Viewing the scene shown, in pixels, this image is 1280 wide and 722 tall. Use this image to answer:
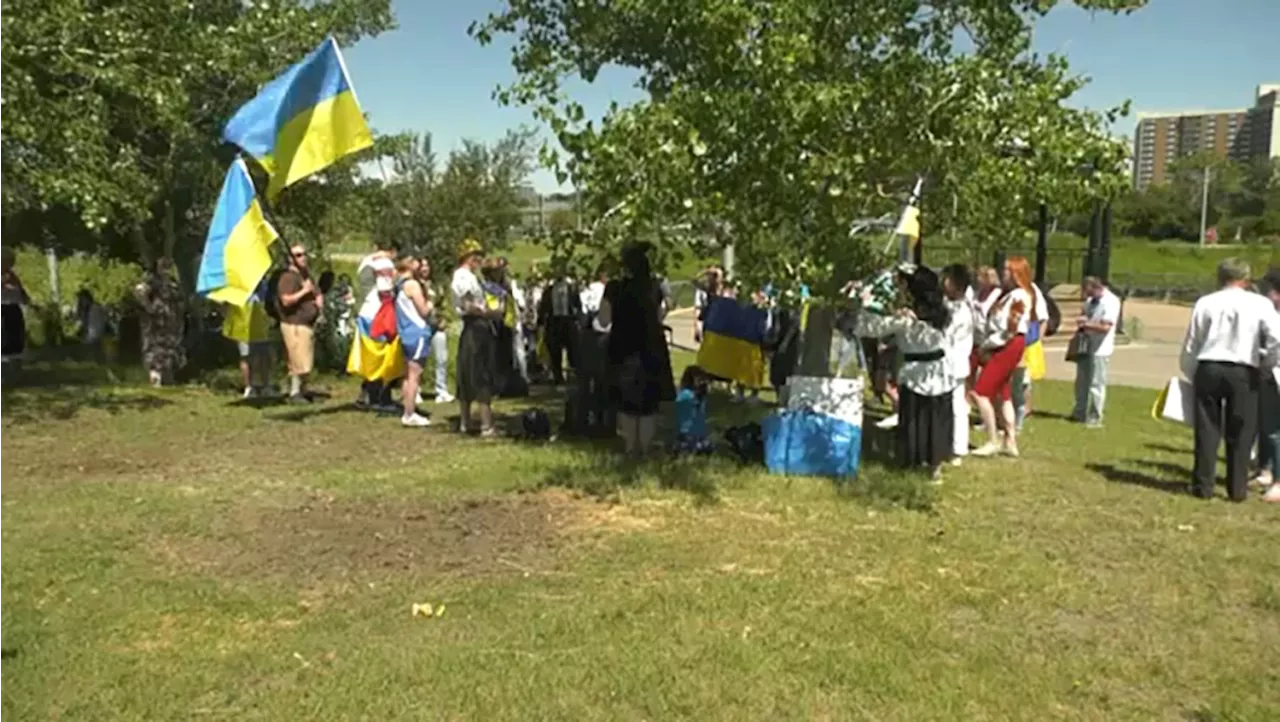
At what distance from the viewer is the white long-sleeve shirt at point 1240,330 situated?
27.0 ft

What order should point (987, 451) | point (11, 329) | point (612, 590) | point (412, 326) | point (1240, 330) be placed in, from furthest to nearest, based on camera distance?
point (11, 329), point (412, 326), point (987, 451), point (1240, 330), point (612, 590)

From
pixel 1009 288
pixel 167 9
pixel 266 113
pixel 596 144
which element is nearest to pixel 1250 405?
pixel 1009 288

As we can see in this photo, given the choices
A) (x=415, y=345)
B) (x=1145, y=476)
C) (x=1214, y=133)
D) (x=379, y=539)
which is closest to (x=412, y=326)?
(x=415, y=345)

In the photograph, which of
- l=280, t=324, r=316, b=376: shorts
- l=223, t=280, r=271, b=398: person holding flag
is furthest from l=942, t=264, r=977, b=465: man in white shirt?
l=223, t=280, r=271, b=398: person holding flag

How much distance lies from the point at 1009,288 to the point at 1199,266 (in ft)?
151

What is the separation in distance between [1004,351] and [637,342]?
10.2 ft

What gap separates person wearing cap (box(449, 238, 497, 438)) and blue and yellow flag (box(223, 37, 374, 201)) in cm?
133

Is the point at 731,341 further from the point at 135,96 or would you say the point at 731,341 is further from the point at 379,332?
the point at 135,96

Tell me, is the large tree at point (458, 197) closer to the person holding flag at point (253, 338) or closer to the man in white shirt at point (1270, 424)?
the person holding flag at point (253, 338)

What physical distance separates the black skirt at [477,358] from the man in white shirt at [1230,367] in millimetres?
5432

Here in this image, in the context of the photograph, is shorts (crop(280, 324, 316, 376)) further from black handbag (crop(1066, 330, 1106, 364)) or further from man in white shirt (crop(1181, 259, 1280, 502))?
man in white shirt (crop(1181, 259, 1280, 502))

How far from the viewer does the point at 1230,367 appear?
27.2 ft

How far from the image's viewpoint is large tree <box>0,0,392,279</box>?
10.9 meters

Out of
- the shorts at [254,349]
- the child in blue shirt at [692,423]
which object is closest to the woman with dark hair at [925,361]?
the child in blue shirt at [692,423]
